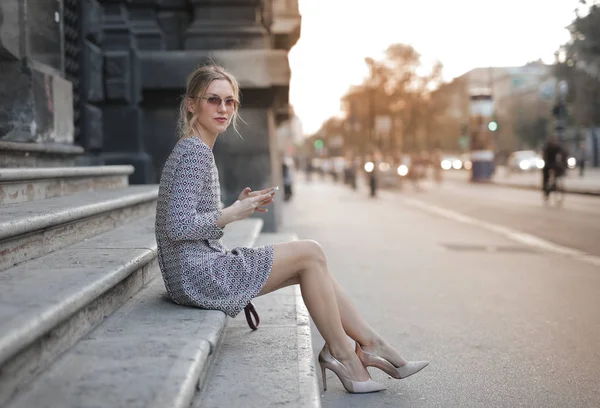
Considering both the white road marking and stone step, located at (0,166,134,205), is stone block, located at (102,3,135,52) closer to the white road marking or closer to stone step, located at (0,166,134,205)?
stone step, located at (0,166,134,205)

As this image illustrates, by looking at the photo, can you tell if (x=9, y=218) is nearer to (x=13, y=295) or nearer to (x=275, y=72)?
(x=13, y=295)

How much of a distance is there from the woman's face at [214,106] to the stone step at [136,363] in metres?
0.93

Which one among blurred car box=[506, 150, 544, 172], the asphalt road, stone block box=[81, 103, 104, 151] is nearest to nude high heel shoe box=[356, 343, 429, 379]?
stone block box=[81, 103, 104, 151]

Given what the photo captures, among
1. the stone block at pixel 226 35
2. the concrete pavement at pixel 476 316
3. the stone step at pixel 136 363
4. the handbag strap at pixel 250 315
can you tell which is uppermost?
the stone block at pixel 226 35

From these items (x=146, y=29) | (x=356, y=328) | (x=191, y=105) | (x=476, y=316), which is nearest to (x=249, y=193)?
(x=191, y=105)

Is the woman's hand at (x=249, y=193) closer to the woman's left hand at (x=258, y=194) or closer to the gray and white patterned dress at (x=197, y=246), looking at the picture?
the woman's left hand at (x=258, y=194)

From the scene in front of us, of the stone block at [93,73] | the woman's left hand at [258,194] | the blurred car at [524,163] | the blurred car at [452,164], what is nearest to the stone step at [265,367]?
the woman's left hand at [258,194]

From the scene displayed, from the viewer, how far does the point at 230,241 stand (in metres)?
6.08

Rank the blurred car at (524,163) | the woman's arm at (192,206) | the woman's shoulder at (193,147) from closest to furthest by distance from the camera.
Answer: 1. the woman's arm at (192,206)
2. the woman's shoulder at (193,147)
3. the blurred car at (524,163)

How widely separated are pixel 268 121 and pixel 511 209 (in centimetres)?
963

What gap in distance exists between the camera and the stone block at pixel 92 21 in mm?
8641

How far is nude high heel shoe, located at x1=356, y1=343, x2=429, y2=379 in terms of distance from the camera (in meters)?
3.60

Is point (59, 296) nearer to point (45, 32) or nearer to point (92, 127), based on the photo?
point (45, 32)

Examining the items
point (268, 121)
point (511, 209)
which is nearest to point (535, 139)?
point (511, 209)
